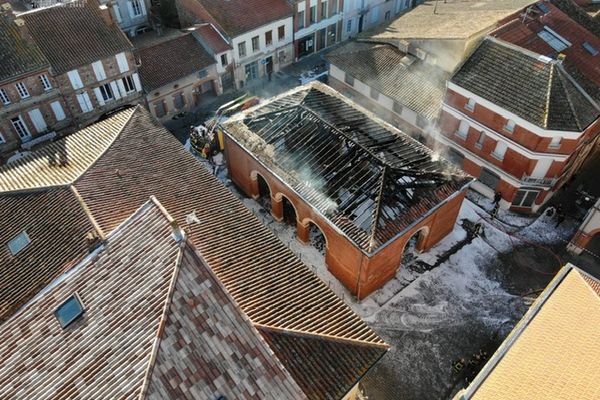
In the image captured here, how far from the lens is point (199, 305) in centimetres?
1984

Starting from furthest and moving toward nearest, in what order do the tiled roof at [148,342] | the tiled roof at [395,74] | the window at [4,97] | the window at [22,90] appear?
1. the tiled roof at [395,74]
2. the window at [22,90]
3. the window at [4,97]
4. the tiled roof at [148,342]

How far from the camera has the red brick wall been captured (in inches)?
1272

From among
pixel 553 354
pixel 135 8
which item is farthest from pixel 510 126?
pixel 135 8

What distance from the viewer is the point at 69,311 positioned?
21016 mm

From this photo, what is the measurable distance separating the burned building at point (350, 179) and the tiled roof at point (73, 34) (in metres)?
16.0

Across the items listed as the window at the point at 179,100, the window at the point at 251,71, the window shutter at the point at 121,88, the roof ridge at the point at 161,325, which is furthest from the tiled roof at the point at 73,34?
the roof ridge at the point at 161,325

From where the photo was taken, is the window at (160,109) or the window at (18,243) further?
the window at (160,109)

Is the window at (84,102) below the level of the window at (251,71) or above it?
above

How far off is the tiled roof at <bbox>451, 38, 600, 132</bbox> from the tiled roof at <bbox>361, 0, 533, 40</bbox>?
16.0ft

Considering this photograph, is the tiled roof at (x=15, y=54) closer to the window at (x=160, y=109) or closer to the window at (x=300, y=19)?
the window at (x=160, y=109)

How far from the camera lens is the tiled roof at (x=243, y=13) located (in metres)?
51.0

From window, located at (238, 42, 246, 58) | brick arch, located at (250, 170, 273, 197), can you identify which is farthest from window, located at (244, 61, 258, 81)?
brick arch, located at (250, 170, 273, 197)

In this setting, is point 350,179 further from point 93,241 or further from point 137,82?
point 137,82

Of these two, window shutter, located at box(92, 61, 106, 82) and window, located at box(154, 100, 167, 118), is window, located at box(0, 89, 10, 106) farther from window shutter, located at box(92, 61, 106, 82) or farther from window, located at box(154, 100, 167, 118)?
window, located at box(154, 100, 167, 118)
